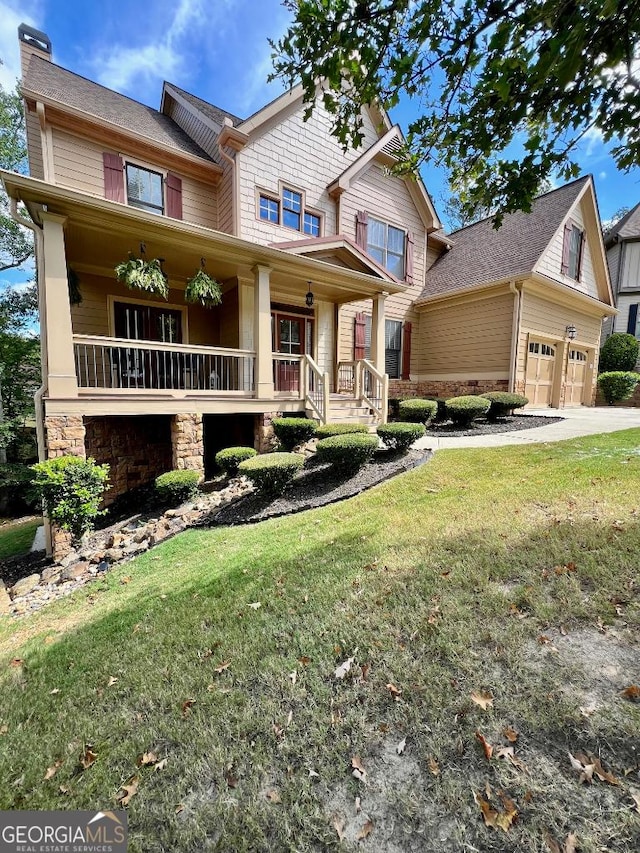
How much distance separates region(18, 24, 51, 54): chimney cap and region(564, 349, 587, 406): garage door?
60.8 feet

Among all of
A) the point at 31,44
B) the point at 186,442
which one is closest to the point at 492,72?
the point at 186,442

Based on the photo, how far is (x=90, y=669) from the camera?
9.66 feet

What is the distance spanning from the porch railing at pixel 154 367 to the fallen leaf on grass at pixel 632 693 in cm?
712

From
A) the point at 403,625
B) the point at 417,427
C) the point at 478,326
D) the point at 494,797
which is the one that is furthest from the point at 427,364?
the point at 494,797

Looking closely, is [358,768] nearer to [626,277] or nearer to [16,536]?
[16,536]

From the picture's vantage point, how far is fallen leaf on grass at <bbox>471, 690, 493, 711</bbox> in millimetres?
2018

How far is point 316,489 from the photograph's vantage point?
254 inches

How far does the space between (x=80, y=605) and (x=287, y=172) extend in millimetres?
11391

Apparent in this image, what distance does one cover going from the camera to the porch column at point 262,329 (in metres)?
8.05

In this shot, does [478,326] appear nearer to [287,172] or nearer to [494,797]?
[287,172]

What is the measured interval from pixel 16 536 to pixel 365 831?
10058mm

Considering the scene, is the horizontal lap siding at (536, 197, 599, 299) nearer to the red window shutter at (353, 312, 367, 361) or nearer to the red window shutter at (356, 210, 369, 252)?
the red window shutter at (356, 210, 369, 252)

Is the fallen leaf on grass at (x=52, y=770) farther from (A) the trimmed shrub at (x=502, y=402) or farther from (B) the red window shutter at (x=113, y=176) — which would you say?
(A) the trimmed shrub at (x=502, y=402)

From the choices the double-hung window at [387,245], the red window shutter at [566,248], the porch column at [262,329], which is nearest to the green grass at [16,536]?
the porch column at [262,329]
